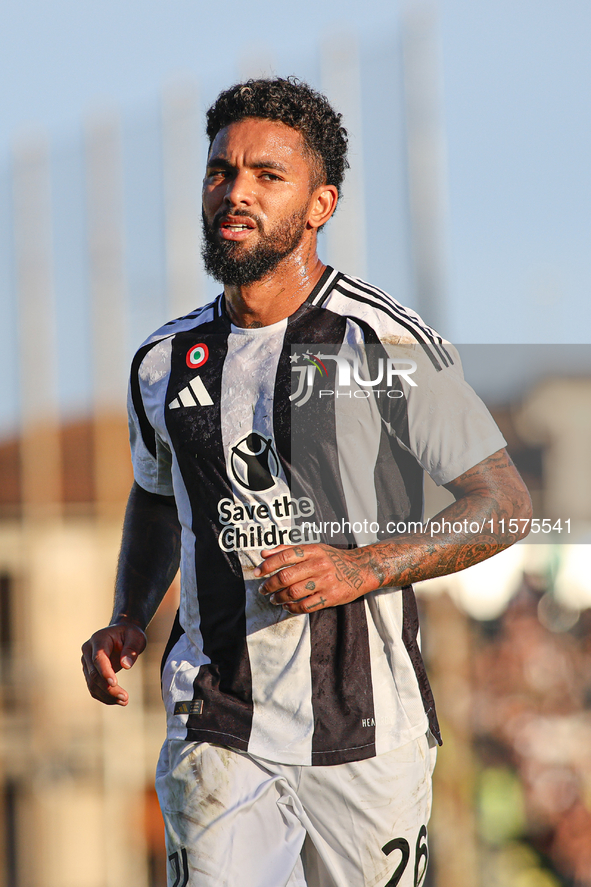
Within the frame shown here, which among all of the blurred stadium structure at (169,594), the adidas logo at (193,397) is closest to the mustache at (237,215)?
the adidas logo at (193,397)

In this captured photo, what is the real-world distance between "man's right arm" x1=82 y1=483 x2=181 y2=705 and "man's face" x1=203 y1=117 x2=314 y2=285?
26.5 inches

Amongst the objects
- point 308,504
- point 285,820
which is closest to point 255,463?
point 308,504

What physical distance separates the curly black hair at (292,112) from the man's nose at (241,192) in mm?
190

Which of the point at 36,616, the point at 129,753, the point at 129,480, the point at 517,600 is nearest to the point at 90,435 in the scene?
the point at 129,480

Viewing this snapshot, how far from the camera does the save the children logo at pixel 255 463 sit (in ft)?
7.54

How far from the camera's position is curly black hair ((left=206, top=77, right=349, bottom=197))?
2475 mm

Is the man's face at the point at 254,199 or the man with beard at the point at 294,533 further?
the man's face at the point at 254,199

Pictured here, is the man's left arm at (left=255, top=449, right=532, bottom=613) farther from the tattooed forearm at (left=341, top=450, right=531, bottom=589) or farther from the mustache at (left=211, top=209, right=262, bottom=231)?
the mustache at (left=211, top=209, right=262, bottom=231)

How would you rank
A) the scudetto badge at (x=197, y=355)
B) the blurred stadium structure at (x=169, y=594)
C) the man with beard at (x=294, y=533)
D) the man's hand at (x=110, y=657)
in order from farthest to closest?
1. the blurred stadium structure at (x=169, y=594)
2. the scudetto badge at (x=197, y=355)
3. the man's hand at (x=110, y=657)
4. the man with beard at (x=294, y=533)

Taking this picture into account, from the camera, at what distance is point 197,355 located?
2.48 metres

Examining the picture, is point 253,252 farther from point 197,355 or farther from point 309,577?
point 309,577

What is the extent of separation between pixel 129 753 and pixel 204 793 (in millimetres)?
6357

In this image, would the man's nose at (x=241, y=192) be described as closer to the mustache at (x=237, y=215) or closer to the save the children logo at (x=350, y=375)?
the mustache at (x=237, y=215)

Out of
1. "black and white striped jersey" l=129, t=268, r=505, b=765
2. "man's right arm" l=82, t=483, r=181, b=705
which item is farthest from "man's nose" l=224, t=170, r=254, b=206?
"man's right arm" l=82, t=483, r=181, b=705
